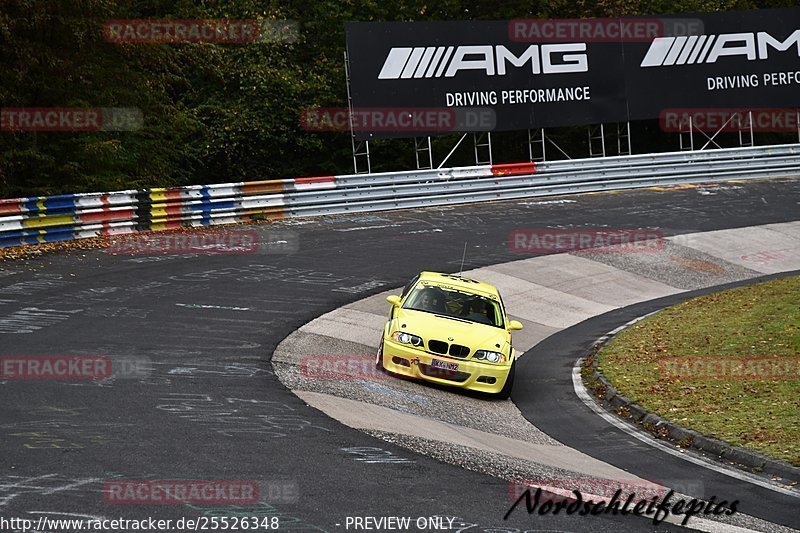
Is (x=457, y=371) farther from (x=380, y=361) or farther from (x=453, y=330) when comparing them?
(x=380, y=361)

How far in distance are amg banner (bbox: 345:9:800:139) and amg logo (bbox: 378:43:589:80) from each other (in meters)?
0.03

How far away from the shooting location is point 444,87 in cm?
2922

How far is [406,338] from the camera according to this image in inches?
522

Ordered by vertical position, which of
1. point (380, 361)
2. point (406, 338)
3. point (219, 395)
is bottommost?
point (380, 361)

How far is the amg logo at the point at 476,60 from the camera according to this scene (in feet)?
93.7

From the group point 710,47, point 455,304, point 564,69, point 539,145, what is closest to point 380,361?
point 455,304

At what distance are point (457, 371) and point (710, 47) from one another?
23.5 meters

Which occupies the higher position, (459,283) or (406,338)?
(459,283)

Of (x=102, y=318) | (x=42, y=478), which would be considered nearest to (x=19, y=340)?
(x=102, y=318)

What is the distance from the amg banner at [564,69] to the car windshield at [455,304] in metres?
14.2

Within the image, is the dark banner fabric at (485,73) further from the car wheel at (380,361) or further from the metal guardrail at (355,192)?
the car wheel at (380,361)

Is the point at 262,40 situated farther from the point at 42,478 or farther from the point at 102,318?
the point at 42,478

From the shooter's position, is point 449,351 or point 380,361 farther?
point 380,361

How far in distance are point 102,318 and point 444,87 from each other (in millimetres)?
16326
